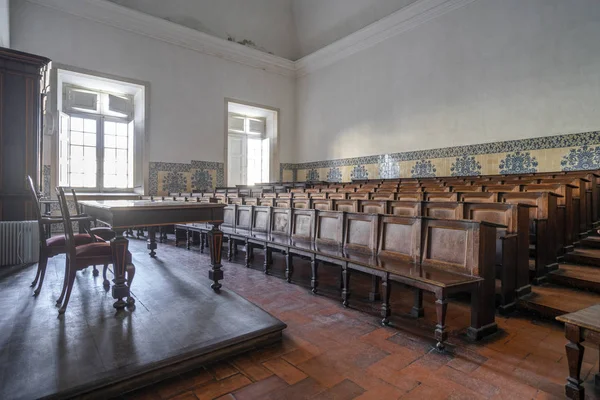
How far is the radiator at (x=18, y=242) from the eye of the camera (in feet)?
12.2

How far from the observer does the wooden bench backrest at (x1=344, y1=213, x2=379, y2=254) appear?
9.49 feet

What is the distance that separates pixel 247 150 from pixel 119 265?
26.3 feet

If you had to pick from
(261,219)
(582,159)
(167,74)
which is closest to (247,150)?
(167,74)

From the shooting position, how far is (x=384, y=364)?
1.80 meters

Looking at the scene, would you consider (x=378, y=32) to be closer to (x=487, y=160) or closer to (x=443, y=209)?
(x=487, y=160)

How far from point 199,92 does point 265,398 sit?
322 inches

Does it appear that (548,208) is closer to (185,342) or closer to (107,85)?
(185,342)

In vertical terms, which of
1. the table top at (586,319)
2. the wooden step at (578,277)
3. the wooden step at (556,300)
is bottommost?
the wooden step at (556,300)

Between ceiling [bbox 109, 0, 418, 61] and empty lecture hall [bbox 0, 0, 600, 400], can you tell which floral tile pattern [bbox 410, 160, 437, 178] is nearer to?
empty lecture hall [bbox 0, 0, 600, 400]

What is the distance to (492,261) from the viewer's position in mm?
2227

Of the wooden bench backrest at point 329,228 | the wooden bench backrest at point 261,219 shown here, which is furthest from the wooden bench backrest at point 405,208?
the wooden bench backrest at point 261,219

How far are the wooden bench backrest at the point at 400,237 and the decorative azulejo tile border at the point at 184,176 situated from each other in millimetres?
6369

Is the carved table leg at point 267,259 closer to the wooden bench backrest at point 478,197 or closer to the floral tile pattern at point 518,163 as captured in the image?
the wooden bench backrest at point 478,197

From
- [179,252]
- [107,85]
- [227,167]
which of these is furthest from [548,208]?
[107,85]
